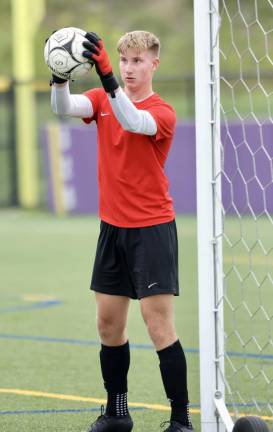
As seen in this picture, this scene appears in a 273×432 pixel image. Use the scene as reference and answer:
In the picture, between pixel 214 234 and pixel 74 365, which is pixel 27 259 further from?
pixel 214 234

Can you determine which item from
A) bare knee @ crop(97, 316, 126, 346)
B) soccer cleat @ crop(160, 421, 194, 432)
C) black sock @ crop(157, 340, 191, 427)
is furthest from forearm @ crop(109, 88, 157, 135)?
soccer cleat @ crop(160, 421, 194, 432)

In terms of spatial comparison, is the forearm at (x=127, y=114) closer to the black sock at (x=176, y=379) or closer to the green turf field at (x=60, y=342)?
the black sock at (x=176, y=379)

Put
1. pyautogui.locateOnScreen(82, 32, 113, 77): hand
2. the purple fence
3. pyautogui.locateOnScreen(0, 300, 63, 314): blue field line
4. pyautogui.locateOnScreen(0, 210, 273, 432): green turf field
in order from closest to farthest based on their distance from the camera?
1. pyautogui.locateOnScreen(82, 32, 113, 77): hand
2. pyautogui.locateOnScreen(0, 210, 273, 432): green turf field
3. pyautogui.locateOnScreen(0, 300, 63, 314): blue field line
4. the purple fence

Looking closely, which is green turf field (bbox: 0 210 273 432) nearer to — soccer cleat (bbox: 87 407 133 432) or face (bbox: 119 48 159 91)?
soccer cleat (bbox: 87 407 133 432)

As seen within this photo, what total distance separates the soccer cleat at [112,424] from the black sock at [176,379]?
297 millimetres

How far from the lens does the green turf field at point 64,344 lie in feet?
21.9

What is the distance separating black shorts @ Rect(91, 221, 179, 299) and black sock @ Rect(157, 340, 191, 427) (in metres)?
0.30

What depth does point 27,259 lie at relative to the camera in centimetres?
1366

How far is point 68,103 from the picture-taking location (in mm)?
5910

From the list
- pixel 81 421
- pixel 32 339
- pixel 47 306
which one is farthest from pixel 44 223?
pixel 81 421

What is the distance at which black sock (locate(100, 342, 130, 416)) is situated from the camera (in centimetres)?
611

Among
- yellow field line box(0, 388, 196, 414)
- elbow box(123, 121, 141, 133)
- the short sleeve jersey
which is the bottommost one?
yellow field line box(0, 388, 196, 414)

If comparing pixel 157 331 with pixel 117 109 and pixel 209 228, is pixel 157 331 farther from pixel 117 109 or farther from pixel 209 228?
pixel 117 109

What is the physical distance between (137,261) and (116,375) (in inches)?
25.1
